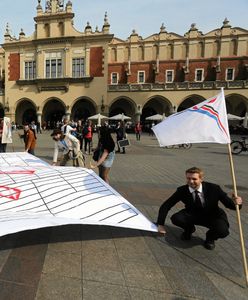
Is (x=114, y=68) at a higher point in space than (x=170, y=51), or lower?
lower

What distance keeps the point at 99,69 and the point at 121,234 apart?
1367 inches

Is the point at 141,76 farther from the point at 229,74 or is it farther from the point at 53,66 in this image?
the point at 53,66

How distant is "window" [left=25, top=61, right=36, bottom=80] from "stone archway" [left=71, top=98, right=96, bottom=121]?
7.31 m

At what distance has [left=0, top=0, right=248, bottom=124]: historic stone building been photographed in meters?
35.6

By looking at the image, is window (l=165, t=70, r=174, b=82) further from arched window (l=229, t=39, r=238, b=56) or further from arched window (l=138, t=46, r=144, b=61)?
arched window (l=229, t=39, r=238, b=56)

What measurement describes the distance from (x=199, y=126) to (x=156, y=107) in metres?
36.3

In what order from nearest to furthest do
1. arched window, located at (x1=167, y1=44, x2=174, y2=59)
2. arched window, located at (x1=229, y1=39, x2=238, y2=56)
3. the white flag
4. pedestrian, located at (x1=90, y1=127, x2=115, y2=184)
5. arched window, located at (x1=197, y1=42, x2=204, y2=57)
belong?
the white flag
pedestrian, located at (x1=90, y1=127, x2=115, y2=184)
arched window, located at (x1=229, y1=39, x2=238, y2=56)
arched window, located at (x1=197, y1=42, x2=204, y2=57)
arched window, located at (x1=167, y1=44, x2=174, y2=59)

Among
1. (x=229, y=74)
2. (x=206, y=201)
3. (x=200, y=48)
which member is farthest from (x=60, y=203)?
(x=200, y=48)

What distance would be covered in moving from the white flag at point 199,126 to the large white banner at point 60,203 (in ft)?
3.56

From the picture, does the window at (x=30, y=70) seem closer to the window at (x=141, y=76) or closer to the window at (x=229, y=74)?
the window at (x=141, y=76)

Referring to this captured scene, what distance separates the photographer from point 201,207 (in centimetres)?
354

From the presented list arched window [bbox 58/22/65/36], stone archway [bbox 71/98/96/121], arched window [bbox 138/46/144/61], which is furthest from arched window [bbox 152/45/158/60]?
arched window [bbox 58/22/65/36]

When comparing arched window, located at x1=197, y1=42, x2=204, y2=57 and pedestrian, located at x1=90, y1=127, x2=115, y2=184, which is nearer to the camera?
pedestrian, located at x1=90, y1=127, x2=115, y2=184

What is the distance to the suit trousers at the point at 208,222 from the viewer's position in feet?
11.2
